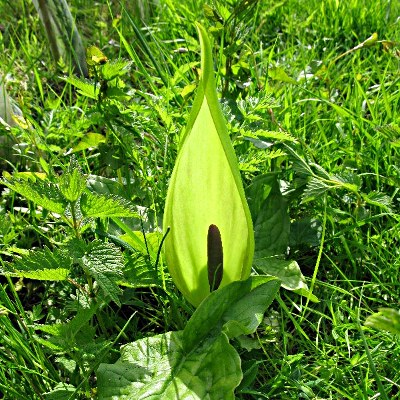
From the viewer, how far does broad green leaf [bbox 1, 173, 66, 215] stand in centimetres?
94

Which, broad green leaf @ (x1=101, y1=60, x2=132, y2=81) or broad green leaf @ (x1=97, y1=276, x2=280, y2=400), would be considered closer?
broad green leaf @ (x1=97, y1=276, x2=280, y2=400)

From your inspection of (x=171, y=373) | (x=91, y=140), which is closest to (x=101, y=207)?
(x=171, y=373)

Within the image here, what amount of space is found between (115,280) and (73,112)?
787 mm

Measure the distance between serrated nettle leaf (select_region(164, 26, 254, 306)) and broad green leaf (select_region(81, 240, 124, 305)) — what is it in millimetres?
117

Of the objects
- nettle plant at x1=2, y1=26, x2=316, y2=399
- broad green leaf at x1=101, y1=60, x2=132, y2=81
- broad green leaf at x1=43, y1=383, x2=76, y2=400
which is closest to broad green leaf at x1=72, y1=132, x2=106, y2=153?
broad green leaf at x1=101, y1=60, x2=132, y2=81

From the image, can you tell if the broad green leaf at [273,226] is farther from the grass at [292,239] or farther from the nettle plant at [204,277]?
the nettle plant at [204,277]

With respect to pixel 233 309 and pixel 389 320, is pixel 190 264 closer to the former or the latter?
pixel 233 309

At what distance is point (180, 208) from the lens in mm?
1026

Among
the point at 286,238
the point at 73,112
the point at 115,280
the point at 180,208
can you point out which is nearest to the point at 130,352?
the point at 115,280

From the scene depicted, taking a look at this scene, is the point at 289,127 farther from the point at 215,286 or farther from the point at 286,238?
the point at 215,286

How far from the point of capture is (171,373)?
3.29ft

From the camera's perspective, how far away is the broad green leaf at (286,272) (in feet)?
3.85

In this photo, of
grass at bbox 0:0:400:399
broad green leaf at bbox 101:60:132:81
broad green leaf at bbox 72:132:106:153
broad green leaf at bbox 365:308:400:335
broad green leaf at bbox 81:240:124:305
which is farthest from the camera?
broad green leaf at bbox 72:132:106:153

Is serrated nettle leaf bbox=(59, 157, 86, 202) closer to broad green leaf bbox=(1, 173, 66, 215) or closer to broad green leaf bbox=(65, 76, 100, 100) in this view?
broad green leaf bbox=(1, 173, 66, 215)
